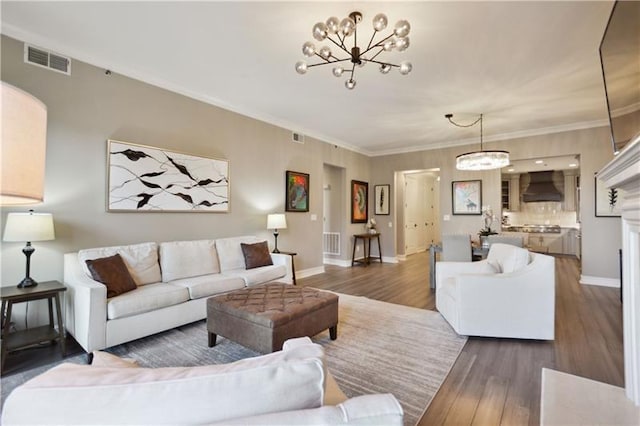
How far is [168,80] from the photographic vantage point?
12.1 ft

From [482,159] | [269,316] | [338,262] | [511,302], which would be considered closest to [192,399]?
[269,316]

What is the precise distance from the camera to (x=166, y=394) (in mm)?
630

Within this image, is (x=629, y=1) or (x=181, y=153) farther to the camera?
(x=181, y=153)

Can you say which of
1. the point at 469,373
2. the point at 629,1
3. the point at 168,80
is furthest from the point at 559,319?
the point at 168,80

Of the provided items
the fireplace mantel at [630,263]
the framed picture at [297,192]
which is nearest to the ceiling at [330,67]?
the framed picture at [297,192]

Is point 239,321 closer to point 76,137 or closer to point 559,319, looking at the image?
point 76,137

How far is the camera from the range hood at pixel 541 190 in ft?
29.0

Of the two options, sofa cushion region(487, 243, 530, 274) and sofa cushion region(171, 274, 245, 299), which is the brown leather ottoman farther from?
sofa cushion region(487, 243, 530, 274)

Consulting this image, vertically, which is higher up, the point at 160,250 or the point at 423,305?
the point at 160,250

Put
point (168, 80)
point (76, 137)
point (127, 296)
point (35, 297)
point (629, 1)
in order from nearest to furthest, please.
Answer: point (629, 1)
point (35, 297)
point (127, 296)
point (76, 137)
point (168, 80)

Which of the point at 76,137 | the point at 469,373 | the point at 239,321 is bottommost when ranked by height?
the point at 469,373

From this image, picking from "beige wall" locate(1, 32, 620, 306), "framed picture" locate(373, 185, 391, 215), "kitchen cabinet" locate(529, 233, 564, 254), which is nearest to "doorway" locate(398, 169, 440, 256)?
"framed picture" locate(373, 185, 391, 215)

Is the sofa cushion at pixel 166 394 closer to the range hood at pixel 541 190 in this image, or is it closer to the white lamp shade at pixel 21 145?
the white lamp shade at pixel 21 145

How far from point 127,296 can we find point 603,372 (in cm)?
405
